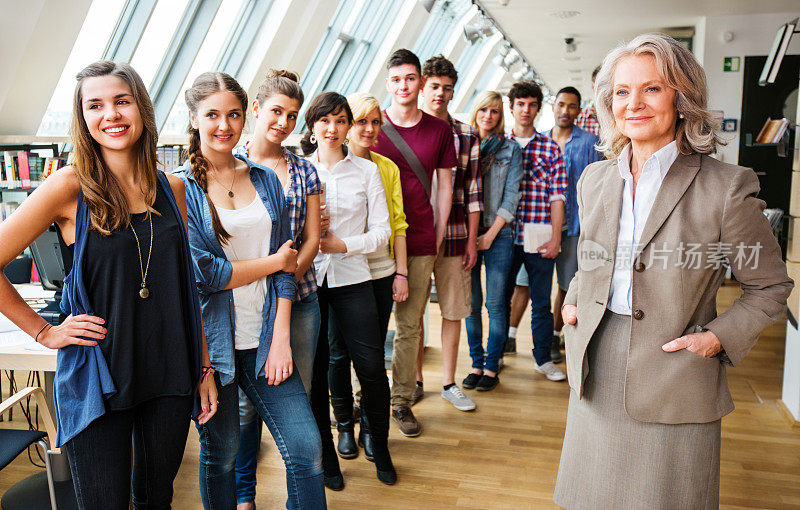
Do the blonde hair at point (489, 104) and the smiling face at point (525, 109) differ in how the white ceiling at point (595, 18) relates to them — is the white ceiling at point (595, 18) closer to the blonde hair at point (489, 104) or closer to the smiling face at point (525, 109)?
the smiling face at point (525, 109)

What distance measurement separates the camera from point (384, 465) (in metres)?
2.84

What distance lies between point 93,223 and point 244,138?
4.57 m

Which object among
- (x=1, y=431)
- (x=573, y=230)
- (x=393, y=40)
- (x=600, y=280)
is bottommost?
(x=1, y=431)

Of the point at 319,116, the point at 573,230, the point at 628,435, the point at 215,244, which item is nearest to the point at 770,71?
the point at 573,230

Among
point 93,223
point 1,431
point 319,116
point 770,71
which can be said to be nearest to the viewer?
point 93,223

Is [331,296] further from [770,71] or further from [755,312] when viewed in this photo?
[770,71]

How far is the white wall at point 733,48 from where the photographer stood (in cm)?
798

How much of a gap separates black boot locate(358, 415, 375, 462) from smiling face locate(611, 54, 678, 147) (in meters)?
1.91

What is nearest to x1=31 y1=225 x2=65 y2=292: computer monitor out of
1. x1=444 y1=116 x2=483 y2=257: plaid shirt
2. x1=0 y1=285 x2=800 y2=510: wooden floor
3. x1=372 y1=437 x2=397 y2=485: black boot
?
x1=0 y1=285 x2=800 y2=510: wooden floor

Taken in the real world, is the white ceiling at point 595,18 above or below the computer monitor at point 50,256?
above

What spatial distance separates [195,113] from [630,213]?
1.30 m

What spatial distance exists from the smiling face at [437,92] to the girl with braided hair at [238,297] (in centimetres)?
151

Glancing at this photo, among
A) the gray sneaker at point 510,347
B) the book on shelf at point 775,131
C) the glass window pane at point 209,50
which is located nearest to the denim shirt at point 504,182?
the gray sneaker at point 510,347

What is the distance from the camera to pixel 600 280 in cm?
167
